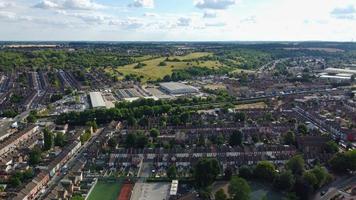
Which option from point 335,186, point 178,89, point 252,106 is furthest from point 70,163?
point 178,89

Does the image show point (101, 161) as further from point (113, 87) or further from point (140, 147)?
point (113, 87)

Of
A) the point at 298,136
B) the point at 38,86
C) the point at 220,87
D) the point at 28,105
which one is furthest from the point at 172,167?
the point at 38,86

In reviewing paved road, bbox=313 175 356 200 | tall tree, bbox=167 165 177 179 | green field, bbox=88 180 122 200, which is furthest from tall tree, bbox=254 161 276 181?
green field, bbox=88 180 122 200

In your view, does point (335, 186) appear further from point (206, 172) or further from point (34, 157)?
point (34, 157)

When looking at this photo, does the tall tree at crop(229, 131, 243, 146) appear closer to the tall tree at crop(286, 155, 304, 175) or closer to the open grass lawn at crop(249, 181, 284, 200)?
the tall tree at crop(286, 155, 304, 175)

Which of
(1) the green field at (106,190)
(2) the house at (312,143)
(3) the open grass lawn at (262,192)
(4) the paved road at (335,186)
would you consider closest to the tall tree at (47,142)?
(1) the green field at (106,190)

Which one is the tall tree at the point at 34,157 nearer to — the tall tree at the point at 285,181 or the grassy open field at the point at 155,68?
the tall tree at the point at 285,181
